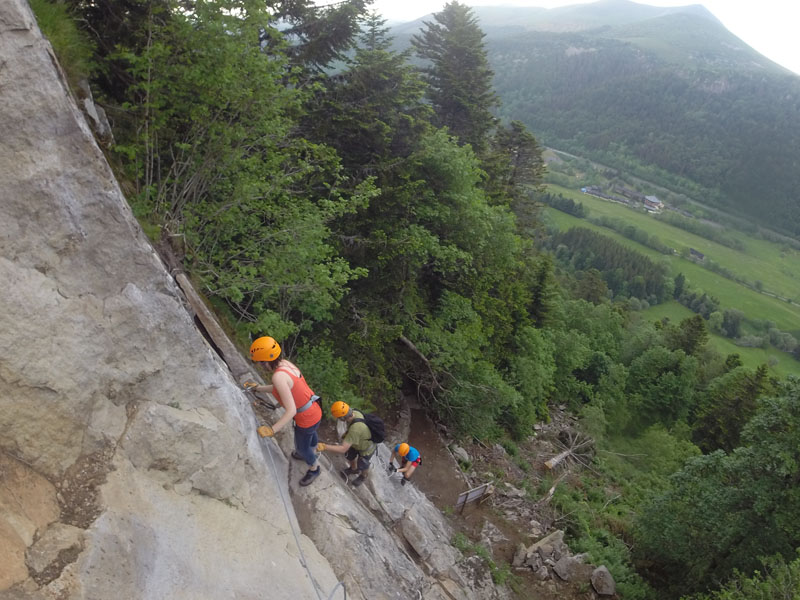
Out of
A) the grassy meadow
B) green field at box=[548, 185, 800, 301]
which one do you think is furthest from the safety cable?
green field at box=[548, 185, 800, 301]

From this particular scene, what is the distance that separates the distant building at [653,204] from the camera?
187000mm

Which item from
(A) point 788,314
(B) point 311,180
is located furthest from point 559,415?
(A) point 788,314

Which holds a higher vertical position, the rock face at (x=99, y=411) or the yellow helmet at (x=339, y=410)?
the rock face at (x=99, y=411)

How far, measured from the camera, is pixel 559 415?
28.5 meters

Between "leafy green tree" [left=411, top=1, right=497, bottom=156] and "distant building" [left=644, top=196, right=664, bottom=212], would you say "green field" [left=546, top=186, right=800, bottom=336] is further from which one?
"leafy green tree" [left=411, top=1, right=497, bottom=156]

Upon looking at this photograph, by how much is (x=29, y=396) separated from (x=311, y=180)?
34.9ft

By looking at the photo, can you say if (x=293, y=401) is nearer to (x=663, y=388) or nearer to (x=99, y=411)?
(x=99, y=411)

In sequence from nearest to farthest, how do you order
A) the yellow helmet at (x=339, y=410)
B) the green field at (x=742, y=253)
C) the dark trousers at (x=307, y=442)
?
1. the dark trousers at (x=307, y=442)
2. the yellow helmet at (x=339, y=410)
3. the green field at (x=742, y=253)

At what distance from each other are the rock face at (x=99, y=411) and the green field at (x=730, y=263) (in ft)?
409

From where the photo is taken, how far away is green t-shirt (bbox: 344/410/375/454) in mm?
9086

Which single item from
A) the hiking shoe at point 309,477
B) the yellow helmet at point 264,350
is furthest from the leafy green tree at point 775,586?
the yellow helmet at point 264,350

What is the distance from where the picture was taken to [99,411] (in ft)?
18.3

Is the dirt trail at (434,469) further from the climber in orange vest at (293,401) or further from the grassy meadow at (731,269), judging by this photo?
the grassy meadow at (731,269)

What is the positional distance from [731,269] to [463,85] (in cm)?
16344
